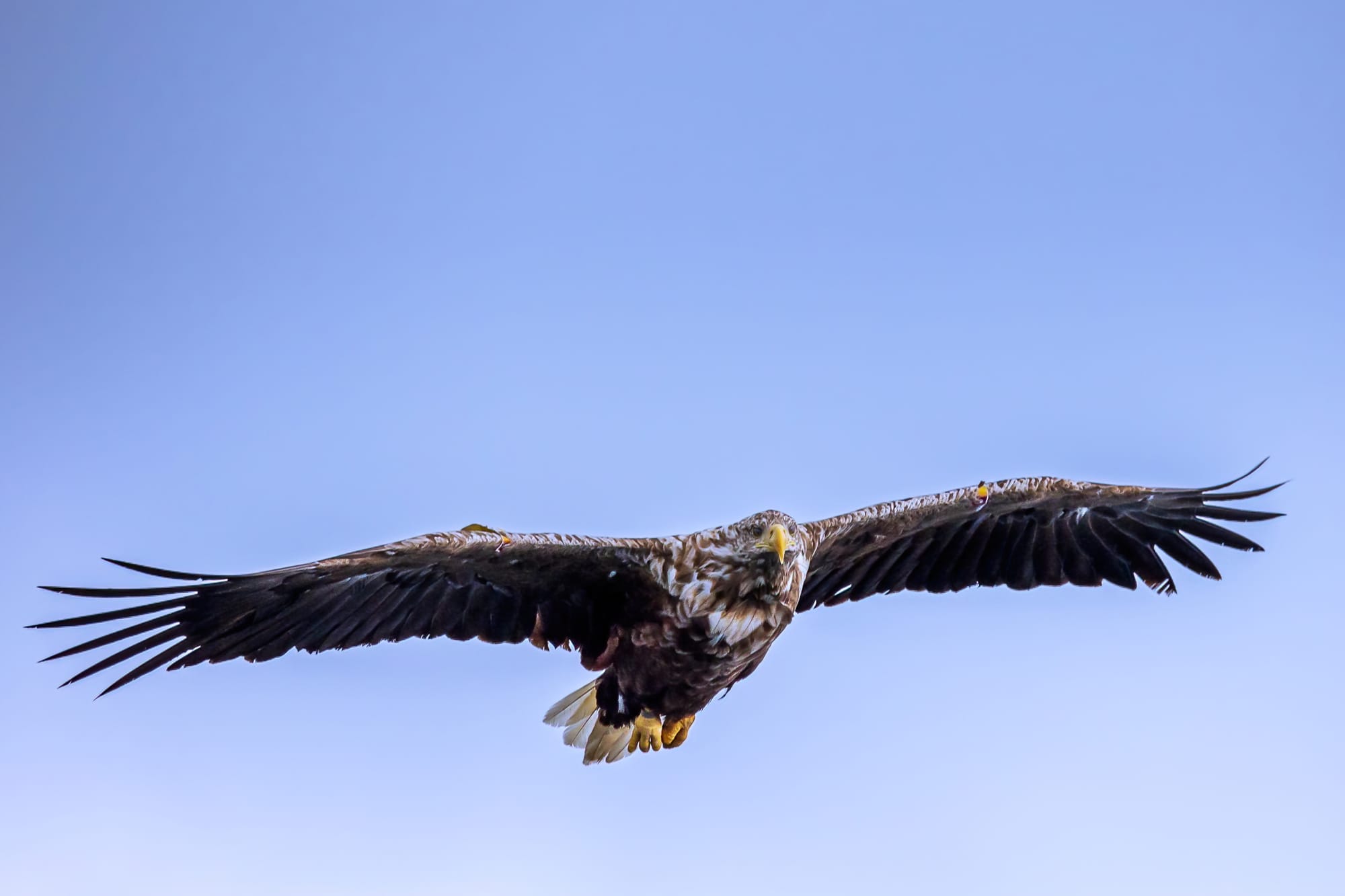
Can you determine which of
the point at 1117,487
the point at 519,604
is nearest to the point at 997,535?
the point at 1117,487

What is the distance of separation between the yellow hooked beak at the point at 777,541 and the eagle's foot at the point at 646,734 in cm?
214

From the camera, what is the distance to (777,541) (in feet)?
26.6

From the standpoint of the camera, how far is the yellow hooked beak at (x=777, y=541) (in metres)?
8.09

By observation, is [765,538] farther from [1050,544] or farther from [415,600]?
[1050,544]

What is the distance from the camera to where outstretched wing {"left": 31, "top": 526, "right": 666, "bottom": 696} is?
808cm

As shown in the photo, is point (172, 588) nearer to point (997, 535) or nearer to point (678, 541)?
point (678, 541)

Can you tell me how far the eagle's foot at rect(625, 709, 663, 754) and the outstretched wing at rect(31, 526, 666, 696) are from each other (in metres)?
0.82

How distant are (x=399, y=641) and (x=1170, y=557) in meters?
5.53

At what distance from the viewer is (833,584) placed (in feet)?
33.3

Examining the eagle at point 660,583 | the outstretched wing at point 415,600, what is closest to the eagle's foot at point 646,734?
the eagle at point 660,583

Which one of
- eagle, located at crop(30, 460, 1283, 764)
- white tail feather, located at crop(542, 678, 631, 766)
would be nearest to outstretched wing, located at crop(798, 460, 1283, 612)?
eagle, located at crop(30, 460, 1283, 764)

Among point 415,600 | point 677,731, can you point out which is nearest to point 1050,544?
point 677,731

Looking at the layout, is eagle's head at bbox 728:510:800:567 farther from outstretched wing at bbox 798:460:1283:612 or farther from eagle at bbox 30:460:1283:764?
outstretched wing at bbox 798:460:1283:612

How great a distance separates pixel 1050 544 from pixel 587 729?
11.7 ft
